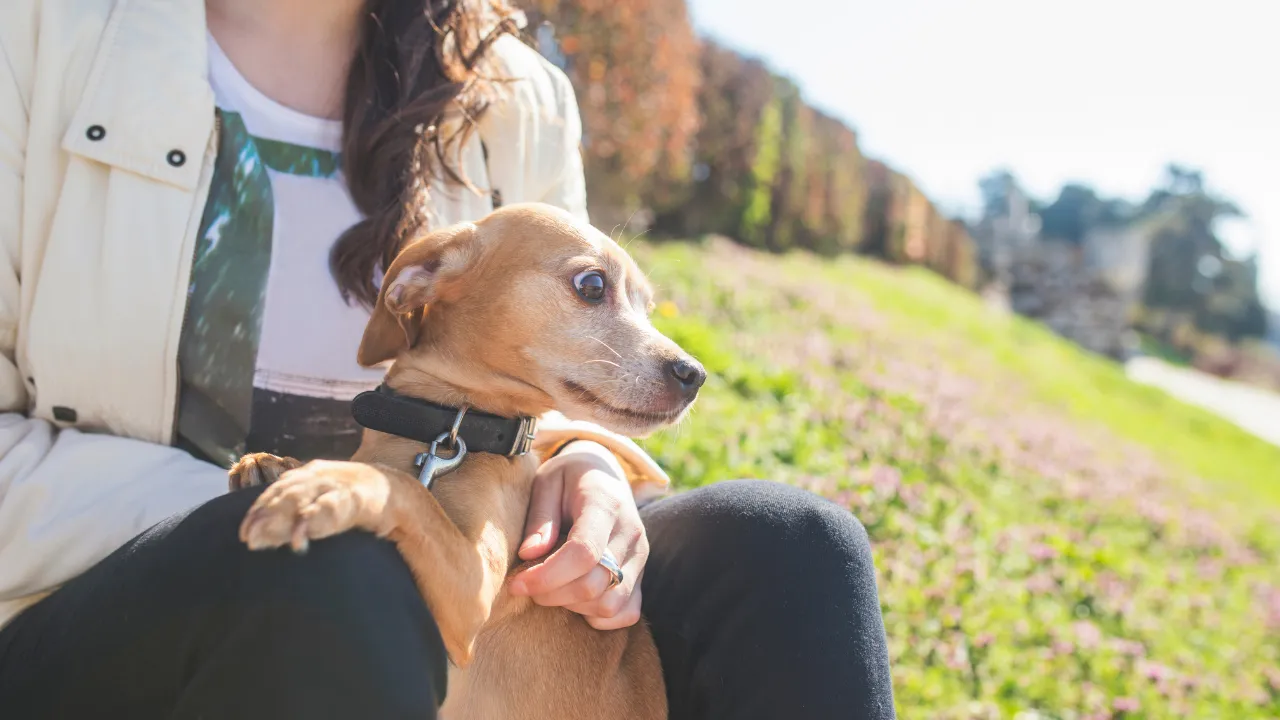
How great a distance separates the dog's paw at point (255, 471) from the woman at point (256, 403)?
0.52ft

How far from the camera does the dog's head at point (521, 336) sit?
6.97ft

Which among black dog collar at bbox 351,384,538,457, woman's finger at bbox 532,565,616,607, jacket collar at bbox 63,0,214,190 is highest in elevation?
jacket collar at bbox 63,0,214,190

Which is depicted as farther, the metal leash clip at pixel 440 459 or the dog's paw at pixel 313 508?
the metal leash clip at pixel 440 459

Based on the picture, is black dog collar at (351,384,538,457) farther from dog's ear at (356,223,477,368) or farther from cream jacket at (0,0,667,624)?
cream jacket at (0,0,667,624)

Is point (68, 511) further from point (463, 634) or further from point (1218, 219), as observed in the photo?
point (1218, 219)

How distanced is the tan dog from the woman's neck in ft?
2.19

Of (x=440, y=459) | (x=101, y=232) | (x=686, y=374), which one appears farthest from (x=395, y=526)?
(x=101, y=232)

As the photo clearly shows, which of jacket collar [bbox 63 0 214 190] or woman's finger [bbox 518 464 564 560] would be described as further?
jacket collar [bbox 63 0 214 190]

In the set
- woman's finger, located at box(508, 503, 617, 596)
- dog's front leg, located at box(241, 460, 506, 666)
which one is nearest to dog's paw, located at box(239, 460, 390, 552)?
dog's front leg, located at box(241, 460, 506, 666)

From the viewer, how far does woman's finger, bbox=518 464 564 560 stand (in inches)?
76.0

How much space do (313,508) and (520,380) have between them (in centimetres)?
81

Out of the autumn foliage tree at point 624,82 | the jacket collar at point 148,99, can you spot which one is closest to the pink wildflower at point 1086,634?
the jacket collar at point 148,99

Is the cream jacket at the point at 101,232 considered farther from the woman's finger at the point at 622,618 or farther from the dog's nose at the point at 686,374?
the dog's nose at the point at 686,374

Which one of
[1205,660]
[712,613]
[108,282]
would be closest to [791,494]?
[712,613]
